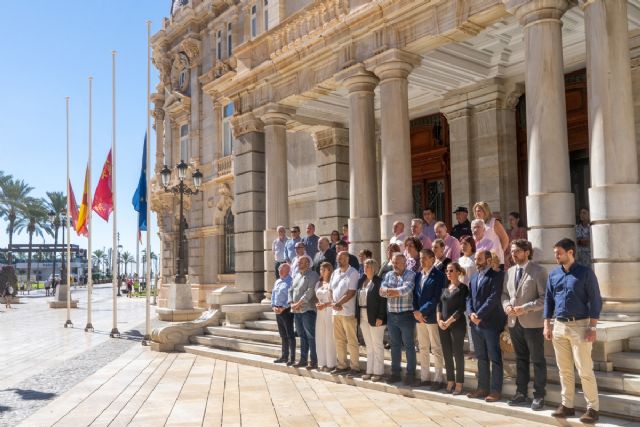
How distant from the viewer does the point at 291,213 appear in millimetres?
20156

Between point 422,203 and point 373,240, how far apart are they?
188 inches

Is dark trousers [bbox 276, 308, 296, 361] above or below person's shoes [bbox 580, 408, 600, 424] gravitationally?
above

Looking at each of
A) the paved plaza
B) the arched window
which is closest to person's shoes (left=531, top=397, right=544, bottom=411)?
the paved plaza

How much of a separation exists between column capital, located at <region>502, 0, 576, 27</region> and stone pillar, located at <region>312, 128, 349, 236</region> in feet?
29.3

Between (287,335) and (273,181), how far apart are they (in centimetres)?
499

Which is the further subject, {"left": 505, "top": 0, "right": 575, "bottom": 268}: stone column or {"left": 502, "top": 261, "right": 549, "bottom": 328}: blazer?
{"left": 505, "top": 0, "right": 575, "bottom": 268}: stone column

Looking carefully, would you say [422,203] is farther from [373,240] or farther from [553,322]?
[553,322]

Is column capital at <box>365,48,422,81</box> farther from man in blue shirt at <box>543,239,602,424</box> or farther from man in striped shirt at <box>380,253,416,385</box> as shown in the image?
man in blue shirt at <box>543,239,602,424</box>

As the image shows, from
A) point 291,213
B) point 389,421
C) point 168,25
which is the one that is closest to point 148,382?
point 389,421

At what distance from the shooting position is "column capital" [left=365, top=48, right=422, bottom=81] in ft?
38.1

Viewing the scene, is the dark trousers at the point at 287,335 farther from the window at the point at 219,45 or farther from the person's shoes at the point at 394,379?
the window at the point at 219,45

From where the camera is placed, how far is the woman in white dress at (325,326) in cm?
1017

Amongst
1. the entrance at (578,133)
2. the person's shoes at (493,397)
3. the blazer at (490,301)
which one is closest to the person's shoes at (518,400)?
the person's shoes at (493,397)

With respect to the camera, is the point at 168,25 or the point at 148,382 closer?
the point at 148,382
